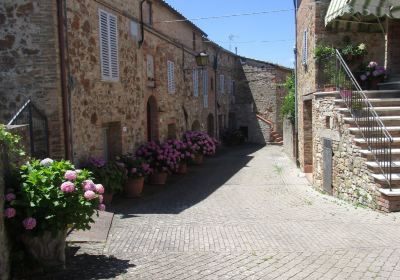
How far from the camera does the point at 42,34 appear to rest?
857 cm

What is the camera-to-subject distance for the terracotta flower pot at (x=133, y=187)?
11.3 meters

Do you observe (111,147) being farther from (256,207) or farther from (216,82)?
(216,82)

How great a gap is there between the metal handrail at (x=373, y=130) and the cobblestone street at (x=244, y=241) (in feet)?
3.41

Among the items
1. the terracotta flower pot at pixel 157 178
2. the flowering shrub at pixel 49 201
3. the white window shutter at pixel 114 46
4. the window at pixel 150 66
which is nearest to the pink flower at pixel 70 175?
the flowering shrub at pixel 49 201

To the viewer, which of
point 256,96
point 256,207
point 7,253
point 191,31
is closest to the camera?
point 7,253

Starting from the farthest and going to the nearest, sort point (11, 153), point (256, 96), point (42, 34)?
point (256, 96)
point (42, 34)
point (11, 153)

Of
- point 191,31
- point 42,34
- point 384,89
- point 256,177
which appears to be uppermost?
point 191,31

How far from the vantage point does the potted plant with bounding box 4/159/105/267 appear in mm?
4871

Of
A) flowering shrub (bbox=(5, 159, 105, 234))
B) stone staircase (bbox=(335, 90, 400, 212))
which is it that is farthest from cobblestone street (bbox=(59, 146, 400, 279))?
flowering shrub (bbox=(5, 159, 105, 234))

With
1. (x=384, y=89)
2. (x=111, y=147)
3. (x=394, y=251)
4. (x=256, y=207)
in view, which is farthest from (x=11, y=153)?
(x=384, y=89)

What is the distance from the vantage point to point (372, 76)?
12.0 meters

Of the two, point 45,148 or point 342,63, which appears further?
point 342,63

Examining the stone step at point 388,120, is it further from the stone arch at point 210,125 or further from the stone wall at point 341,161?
the stone arch at point 210,125

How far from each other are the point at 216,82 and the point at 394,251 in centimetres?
2236
